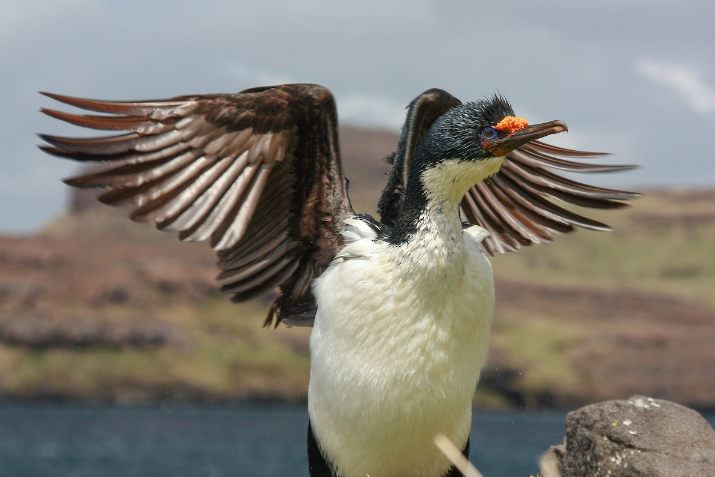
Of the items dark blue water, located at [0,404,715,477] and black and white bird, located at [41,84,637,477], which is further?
dark blue water, located at [0,404,715,477]

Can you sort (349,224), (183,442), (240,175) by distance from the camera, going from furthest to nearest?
(183,442) → (349,224) → (240,175)

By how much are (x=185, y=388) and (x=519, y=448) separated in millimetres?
50420

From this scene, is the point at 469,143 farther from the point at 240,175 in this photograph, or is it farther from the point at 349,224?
the point at 240,175

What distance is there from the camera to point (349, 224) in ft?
29.2

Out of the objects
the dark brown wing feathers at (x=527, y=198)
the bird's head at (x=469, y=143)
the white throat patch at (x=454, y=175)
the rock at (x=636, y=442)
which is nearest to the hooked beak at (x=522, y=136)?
the bird's head at (x=469, y=143)

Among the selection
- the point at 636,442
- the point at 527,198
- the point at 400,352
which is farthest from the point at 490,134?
the point at 636,442

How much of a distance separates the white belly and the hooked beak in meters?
0.90

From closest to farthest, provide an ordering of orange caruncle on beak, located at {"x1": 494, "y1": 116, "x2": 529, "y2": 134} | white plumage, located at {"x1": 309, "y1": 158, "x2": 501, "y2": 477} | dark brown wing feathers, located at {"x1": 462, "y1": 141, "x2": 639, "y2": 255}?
1. orange caruncle on beak, located at {"x1": 494, "y1": 116, "x2": 529, "y2": 134}
2. white plumage, located at {"x1": 309, "y1": 158, "x2": 501, "y2": 477}
3. dark brown wing feathers, located at {"x1": 462, "y1": 141, "x2": 639, "y2": 255}

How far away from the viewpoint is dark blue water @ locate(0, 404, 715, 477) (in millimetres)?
97062

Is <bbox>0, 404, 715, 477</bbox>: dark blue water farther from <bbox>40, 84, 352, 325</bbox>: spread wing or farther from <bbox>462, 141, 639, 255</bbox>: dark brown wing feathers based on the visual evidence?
<bbox>40, 84, 352, 325</bbox>: spread wing

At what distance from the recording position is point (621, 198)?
942 centimetres

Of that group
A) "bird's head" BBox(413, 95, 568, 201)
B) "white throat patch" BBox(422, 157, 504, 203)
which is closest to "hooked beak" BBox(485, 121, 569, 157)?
"bird's head" BBox(413, 95, 568, 201)

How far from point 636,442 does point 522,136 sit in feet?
10.4

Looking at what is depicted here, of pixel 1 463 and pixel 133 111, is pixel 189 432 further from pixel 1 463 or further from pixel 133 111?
pixel 133 111
